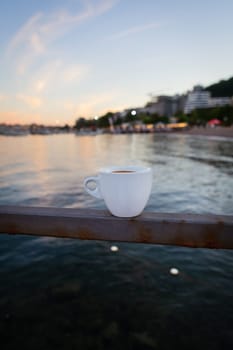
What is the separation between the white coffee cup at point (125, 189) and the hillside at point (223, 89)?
195 metres

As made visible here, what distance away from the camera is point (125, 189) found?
122 centimetres

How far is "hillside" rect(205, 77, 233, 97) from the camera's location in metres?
173

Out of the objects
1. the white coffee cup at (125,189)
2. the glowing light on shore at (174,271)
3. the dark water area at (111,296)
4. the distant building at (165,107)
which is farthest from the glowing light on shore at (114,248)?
the distant building at (165,107)

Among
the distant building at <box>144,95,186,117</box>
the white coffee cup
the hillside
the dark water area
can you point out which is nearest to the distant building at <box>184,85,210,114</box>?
the hillside

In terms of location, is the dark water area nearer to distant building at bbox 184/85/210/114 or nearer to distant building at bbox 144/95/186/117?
distant building at bbox 144/95/186/117

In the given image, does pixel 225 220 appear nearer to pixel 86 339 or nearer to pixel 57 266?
pixel 86 339

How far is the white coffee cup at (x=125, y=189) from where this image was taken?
121cm

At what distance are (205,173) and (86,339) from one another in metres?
13.6

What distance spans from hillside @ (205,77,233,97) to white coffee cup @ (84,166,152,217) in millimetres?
195158

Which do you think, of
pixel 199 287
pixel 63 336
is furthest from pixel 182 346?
pixel 199 287

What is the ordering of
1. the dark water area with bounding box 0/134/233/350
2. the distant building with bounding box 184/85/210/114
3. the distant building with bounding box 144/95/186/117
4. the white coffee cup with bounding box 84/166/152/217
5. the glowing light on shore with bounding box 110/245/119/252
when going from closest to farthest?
the white coffee cup with bounding box 84/166/152/217 < the dark water area with bounding box 0/134/233/350 < the glowing light on shore with bounding box 110/245/119/252 < the distant building with bounding box 184/85/210/114 < the distant building with bounding box 144/95/186/117

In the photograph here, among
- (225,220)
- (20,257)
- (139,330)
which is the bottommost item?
(20,257)

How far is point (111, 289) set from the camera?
323 cm

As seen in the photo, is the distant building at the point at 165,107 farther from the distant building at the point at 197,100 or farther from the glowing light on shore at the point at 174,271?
the glowing light on shore at the point at 174,271
